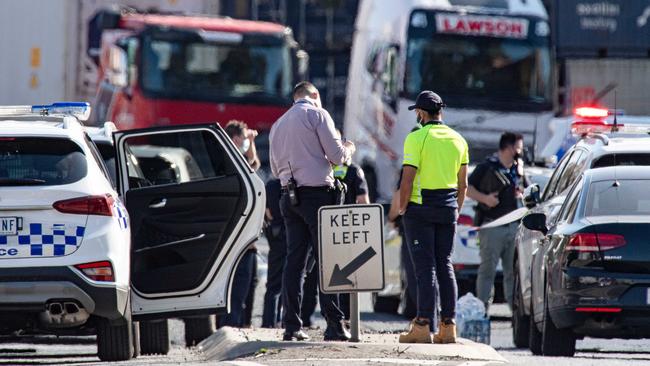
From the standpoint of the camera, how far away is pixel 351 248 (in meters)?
11.1

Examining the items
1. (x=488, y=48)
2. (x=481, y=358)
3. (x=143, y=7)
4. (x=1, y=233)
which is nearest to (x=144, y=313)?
(x=1, y=233)

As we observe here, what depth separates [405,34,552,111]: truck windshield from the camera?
26609mm

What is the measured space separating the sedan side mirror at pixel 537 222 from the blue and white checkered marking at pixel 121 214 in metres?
2.89

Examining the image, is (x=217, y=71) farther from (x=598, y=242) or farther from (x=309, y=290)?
(x=598, y=242)

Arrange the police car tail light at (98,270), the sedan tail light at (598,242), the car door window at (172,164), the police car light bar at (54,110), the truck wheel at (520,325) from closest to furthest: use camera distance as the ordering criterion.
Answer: the police car tail light at (98,270) → the sedan tail light at (598,242) → the police car light bar at (54,110) → the car door window at (172,164) → the truck wheel at (520,325)

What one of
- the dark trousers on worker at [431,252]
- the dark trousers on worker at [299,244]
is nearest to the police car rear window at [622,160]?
the dark trousers on worker at [431,252]

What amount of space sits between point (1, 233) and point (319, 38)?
60499 millimetres

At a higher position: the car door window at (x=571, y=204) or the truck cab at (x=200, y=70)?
the car door window at (x=571, y=204)

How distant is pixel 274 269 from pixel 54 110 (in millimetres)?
2796

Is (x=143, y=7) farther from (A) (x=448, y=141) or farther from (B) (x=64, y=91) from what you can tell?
(A) (x=448, y=141)

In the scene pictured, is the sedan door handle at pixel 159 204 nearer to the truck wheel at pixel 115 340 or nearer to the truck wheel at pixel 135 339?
the truck wheel at pixel 135 339

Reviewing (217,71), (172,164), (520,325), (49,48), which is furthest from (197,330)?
(49,48)

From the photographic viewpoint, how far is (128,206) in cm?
1217

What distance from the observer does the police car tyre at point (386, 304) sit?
1883 centimetres
